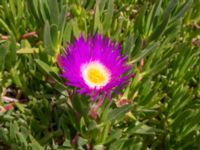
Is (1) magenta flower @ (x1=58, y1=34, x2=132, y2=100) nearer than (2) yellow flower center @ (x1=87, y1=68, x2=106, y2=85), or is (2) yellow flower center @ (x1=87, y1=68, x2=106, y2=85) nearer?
(1) magenta flower @ (x1=58, y1=34, x2=132, y2=100)

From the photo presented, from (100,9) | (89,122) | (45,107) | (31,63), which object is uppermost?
(100,9)

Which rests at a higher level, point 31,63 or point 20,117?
point 31,63

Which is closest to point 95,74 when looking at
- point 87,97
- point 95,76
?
point 95,76

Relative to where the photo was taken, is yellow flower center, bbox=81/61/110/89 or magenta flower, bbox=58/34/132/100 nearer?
magenta flower, bbox=58/34/132/100

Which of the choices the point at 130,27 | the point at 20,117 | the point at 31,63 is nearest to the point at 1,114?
the point at 20,117

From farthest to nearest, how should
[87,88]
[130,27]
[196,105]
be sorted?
1. [130,27]
2. [196,105]
3. [87,88]

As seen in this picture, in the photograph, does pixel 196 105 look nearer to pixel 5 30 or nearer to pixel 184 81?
pixel 184 81
